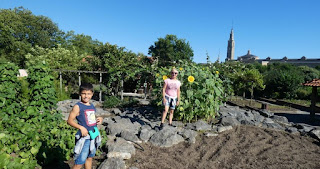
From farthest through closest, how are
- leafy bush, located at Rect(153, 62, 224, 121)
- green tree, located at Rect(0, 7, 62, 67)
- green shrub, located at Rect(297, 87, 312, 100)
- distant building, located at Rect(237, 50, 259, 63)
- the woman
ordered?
distant building, located at Rect(237, 50, 259, 63)
green tree, located at Rect(0, 7, 62, 67)
green shrub, located at Rect(297, 87, 312, 100)
leafy bush, located at Rect(153, 62, 224, 121)
the woman

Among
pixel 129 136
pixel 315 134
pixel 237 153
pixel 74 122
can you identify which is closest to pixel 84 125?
pixel 74 122

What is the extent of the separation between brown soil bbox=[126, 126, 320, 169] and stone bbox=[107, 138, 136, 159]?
0.30 feet

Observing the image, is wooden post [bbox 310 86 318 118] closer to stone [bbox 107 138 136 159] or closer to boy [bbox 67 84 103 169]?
stone [bbox 107 138 136 159]

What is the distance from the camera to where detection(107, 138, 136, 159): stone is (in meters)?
2.76

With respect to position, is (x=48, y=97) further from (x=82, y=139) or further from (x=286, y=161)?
(x=286, y=161)

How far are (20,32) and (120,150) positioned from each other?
1094 inches

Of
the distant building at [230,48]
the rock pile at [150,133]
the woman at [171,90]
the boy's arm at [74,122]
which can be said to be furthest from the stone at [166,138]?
the distant building at [230,48]

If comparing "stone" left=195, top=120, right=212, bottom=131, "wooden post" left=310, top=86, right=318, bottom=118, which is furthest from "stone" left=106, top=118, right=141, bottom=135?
"wooden post" left=310, top=86, right=318, bottom=118

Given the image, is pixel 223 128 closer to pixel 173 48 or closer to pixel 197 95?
pixel 197 95

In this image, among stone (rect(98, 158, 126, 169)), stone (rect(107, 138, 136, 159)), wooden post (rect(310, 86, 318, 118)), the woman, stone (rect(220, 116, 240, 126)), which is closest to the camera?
stone (rect(98, 158, 126, 169))

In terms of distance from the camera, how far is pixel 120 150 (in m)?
2.88

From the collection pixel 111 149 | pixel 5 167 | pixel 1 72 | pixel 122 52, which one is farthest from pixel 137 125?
pixel 122 52

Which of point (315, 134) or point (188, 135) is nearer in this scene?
point (188, 135)

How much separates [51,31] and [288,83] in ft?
93.4
